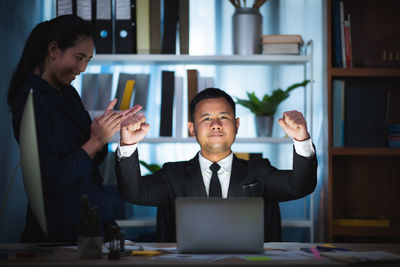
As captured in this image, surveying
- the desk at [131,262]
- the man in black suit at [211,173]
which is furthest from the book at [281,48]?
the desk at [131,262]

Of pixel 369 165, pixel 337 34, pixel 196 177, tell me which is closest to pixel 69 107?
pixel 196 177

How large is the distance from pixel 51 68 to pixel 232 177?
2.71 feet

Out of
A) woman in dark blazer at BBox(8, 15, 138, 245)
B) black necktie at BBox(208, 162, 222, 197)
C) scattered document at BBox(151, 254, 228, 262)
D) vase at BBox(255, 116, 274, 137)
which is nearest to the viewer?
scattered document at BBox(151, 254, 228, 262)

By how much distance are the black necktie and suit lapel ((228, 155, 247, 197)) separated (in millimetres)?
45

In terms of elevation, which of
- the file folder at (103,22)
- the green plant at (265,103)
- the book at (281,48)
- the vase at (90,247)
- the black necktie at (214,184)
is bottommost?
the vase at (90,247)

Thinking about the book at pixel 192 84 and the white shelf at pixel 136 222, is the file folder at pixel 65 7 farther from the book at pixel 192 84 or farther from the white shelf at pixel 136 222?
the white shelf at pixel 136 222

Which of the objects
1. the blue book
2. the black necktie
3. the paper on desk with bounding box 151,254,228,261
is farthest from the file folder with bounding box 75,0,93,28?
the paper on desk with bounding box 151,254,228,261

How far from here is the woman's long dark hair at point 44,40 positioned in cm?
176

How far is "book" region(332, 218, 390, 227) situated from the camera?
99.3 inches

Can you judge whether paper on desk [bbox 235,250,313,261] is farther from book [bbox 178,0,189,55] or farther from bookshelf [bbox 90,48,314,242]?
book [bbox 178,0,189,55]

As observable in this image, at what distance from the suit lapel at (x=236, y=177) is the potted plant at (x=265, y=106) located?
0.75 metres

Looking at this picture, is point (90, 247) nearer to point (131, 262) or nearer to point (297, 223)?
point (131, 262)

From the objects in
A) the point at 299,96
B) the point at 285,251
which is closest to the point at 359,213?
the point at 299,96

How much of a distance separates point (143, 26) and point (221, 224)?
1624mm
